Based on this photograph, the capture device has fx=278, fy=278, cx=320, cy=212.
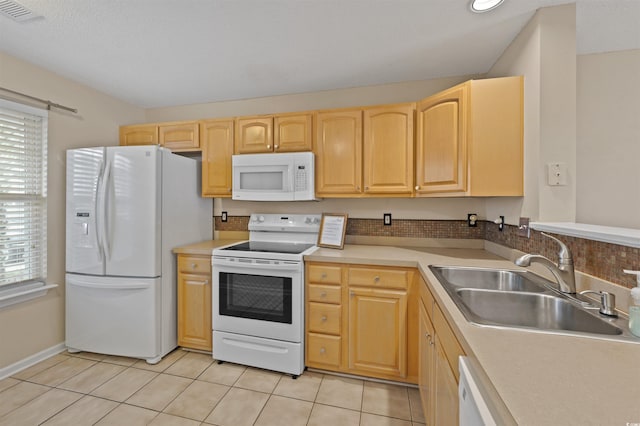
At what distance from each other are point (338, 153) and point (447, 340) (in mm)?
1691

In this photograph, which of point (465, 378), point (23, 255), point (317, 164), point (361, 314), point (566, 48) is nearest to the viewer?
point (465, 378)

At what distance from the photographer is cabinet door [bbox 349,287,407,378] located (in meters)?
1.93

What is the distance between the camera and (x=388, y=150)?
7.52 ft

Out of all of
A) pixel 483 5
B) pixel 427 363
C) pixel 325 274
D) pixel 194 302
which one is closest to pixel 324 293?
pixel 325 274

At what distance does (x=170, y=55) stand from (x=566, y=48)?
8.30ft

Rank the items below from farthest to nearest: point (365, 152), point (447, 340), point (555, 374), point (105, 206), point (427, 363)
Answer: point (365, 152) → point (105, 206) → point (427, 363) → point (447, 340) → point (555, 374)

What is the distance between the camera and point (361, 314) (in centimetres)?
200

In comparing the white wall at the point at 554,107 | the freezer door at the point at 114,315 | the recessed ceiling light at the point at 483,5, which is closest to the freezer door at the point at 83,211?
the freezer door at the point at 114,315

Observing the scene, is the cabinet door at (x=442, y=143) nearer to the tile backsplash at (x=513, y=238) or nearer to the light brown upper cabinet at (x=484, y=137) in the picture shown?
the light brown upper cabinet at (x=484, y=137)

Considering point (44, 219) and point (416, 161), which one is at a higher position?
point (416, 161)

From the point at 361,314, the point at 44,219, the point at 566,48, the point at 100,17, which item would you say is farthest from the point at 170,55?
the point at 566,48

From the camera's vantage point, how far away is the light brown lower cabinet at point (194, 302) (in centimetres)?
233

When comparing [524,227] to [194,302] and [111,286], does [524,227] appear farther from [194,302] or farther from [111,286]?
[111,286]

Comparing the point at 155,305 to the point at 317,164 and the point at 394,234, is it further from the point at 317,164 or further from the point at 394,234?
the point at 394,234
